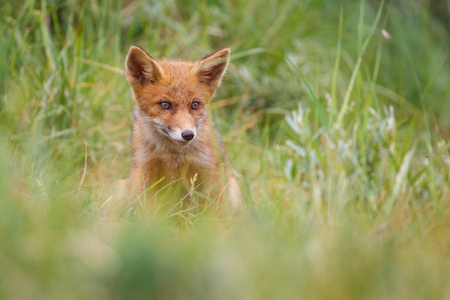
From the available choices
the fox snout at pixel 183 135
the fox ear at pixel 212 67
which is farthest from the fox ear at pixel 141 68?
the fox snout at pixel 183 135

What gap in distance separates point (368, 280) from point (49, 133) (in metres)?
3.34

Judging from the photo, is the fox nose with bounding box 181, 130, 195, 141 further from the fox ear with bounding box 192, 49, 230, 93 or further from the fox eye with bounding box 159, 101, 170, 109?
the fox ear with bounding box 192, 49, 230, 93

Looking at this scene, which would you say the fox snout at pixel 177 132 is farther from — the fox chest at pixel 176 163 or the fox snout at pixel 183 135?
the fox chest at pixel 176 163

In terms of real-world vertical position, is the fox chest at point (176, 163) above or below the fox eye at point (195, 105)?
below

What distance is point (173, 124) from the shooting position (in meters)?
3.88

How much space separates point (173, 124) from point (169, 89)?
0.30 m

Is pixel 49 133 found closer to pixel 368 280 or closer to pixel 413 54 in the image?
pixel 368 280

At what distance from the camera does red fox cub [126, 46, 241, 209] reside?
3.97 m

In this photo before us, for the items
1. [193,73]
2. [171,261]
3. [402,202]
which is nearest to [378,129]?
[402,202]

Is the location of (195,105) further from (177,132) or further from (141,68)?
(141,68)

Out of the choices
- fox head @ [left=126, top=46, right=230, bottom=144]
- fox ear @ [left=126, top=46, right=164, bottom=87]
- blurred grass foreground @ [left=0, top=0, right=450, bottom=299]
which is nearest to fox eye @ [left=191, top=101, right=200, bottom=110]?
fox head @ [left=126, top=46, right=230, bottom=144]

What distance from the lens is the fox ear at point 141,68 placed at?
396cm

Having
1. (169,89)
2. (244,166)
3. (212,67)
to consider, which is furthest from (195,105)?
(244,166)

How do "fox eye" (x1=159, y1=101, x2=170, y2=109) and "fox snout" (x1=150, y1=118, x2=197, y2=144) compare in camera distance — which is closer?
"fox snout" (x1=150, y1=118, x2=197, y2=144)
